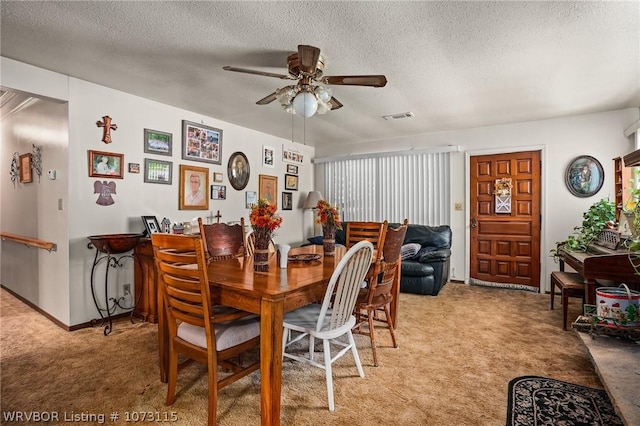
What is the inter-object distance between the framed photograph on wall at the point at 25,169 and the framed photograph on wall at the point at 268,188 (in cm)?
274

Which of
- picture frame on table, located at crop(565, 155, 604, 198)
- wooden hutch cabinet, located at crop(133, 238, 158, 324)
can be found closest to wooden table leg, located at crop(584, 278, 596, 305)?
picture frame on table, located at crop(565, 155, 604, 198)

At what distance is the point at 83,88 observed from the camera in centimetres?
317

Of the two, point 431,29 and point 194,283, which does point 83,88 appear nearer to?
point 194,283

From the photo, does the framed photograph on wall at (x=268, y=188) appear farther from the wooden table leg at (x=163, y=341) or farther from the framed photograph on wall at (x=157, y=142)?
the wooden table leg at (x=163, y=341)

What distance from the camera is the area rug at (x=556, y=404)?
68.9 inches

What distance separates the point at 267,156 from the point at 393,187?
7.21ft

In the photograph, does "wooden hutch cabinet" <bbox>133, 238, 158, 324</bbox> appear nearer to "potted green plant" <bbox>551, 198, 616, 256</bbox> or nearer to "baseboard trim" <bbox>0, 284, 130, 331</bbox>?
"baseboard trim" <bbox>0, 284, 130, 331</bbox>

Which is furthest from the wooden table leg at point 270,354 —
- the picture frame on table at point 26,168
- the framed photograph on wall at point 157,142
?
the picture frame on table at point 26,168

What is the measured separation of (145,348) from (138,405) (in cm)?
88

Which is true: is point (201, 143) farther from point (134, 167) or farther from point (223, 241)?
point (223, 241)

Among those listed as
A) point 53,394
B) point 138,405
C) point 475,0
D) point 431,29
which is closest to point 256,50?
point 431,29

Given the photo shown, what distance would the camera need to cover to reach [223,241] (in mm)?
2771

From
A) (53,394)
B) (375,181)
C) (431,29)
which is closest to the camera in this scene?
(53,394)

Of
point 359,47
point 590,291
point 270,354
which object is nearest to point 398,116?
point 359,47
